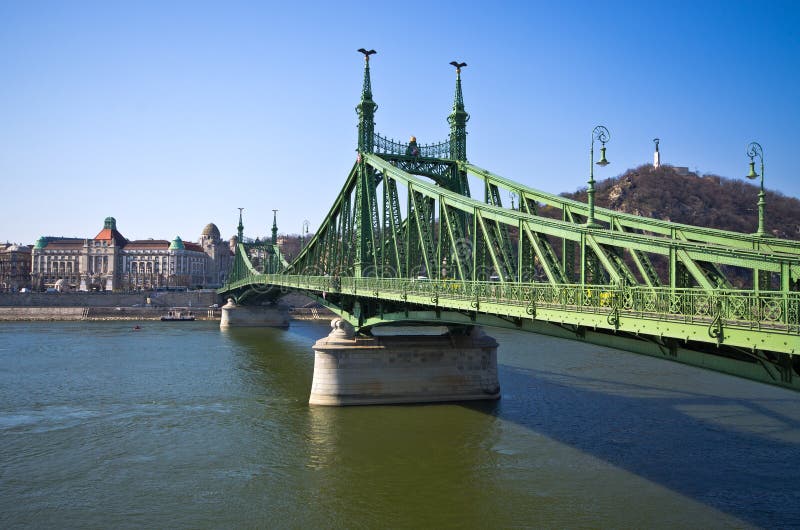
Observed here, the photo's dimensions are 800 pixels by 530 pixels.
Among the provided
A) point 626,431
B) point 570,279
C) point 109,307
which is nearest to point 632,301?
point 570,279

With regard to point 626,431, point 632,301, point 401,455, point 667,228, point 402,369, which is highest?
point 667,228

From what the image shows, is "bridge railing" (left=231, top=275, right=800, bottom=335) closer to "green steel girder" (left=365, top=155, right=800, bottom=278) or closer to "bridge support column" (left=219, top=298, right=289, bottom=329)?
"green steel girder" (left=365, top=155, right=800, bottom=278)

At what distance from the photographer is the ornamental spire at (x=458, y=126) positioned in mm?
37250

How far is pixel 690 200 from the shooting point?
12462 centimetres

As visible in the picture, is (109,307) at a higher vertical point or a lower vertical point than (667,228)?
lower

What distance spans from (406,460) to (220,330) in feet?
198

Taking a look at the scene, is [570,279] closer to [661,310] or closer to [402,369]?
[661,310]

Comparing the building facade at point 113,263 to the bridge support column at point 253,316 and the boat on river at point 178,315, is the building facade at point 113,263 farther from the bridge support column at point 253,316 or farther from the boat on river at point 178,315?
the bridge support column at point 253,316

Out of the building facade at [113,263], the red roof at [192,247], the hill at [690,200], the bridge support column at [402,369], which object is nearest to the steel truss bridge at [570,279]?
the bridge support column at [402,369]

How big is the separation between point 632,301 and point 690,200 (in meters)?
124

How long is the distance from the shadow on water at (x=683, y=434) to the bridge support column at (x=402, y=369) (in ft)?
6.02

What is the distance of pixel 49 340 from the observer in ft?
204

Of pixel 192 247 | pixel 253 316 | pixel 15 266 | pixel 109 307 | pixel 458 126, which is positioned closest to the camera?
pixel 458 126

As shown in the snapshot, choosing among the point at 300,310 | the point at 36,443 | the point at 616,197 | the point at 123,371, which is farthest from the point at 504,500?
the point at 616,197
